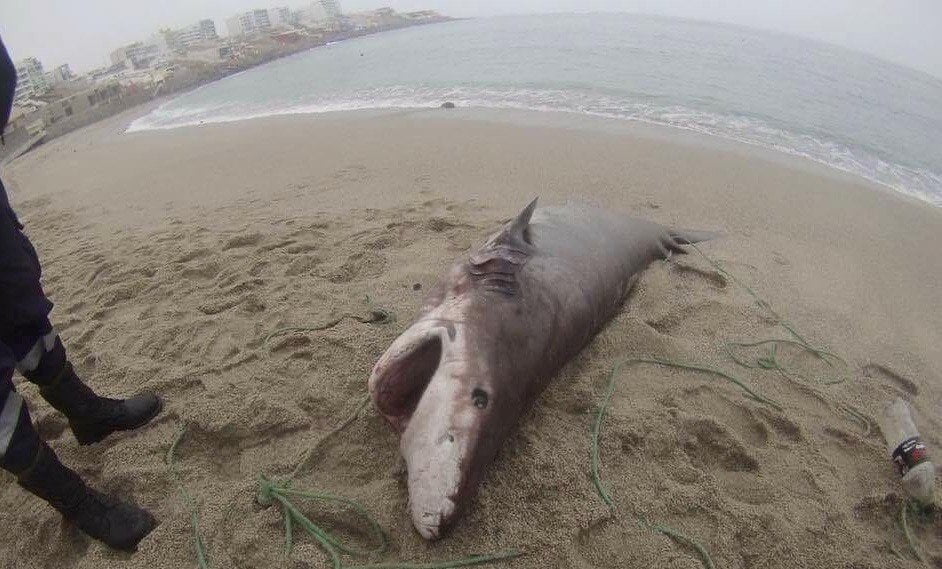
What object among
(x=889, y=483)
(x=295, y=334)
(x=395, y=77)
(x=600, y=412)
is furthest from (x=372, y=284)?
(x=395, y=77)

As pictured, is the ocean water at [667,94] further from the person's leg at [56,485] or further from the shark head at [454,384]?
the person's leg at [56,485]

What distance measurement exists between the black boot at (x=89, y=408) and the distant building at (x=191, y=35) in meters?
55.3

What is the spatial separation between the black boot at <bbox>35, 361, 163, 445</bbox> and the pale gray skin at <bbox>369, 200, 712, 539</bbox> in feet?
3.99

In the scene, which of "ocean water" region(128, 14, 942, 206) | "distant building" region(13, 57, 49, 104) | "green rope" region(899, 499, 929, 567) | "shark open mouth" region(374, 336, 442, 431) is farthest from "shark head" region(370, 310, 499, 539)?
"distant building" region(13, 57, 49, 104)

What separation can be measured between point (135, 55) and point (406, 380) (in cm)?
5109

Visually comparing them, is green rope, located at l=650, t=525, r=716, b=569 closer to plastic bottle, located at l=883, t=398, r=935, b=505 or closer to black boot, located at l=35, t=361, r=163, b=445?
plastic bottle, located at l=883, t=398, r=935, b=505

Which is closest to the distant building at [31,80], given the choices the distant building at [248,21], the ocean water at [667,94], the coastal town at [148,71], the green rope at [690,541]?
the coastal town at [148,71]

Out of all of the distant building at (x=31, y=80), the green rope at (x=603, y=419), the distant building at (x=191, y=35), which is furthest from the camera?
the distant building at (x=191, y=35)

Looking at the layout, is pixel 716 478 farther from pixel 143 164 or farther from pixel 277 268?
pixel 143 164

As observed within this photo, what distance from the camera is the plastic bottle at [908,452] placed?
2.20m

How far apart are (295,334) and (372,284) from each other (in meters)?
0.73

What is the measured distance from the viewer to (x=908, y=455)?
2.33m

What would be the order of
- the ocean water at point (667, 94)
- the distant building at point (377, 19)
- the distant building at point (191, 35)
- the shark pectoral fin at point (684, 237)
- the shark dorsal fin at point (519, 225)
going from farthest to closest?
the distant building at point (377, 19), the distant building at point (191, 35), the ocean water at point (667, 94), the shark pectoral fin at point (684, 237), the shark dorsal fin at point (519, 225)

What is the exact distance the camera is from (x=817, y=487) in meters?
2.27
